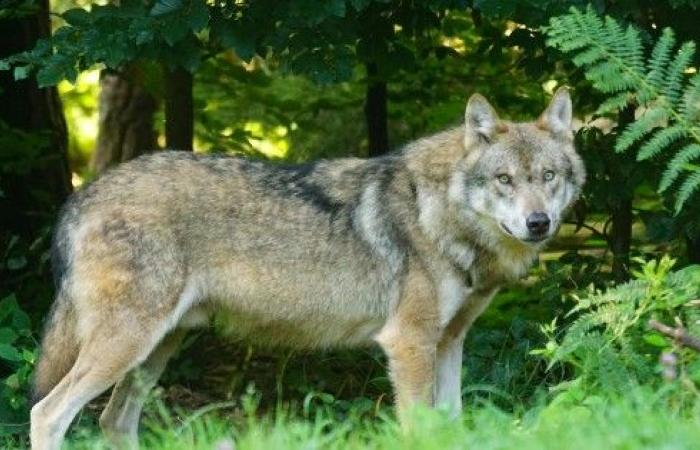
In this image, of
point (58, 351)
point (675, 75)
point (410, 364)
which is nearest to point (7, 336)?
point (58, 351)

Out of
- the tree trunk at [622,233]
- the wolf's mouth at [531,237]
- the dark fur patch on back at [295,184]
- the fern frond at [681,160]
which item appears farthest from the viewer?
the tree trunk at [622,233]

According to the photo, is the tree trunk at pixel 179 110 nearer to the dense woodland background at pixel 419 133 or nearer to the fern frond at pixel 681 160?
the dense woodland background at pixel 419 133

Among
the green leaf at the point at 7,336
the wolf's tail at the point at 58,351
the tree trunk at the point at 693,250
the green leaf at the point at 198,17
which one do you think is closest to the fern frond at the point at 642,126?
the green leaf at the point at 198,17

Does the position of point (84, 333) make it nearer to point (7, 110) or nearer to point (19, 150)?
point (19, 150)

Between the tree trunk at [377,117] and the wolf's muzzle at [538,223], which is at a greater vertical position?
the wolf's muzzle at [538,223]

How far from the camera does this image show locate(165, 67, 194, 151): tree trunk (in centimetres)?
970

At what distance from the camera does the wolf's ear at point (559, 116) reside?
24.2 ft

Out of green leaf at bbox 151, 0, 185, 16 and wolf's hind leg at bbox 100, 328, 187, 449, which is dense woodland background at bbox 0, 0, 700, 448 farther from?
wolf's hind leg at bbox 100, 328, 187, 449

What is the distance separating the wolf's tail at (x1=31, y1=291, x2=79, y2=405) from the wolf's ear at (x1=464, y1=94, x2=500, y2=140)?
8.01ft

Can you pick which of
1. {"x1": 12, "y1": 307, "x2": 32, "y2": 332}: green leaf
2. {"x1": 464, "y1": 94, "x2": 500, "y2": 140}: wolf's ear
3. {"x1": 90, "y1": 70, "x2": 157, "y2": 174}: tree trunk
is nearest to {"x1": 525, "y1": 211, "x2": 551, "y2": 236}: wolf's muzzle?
{"x1": 464, "y1": 94, "x2": 500, "y2": 140}: wolf's ear

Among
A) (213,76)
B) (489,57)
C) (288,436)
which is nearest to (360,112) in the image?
(213,76)

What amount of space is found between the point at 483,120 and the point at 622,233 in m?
2.60

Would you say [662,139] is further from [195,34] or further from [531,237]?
[195,34]

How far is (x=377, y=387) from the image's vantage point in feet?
29.8
